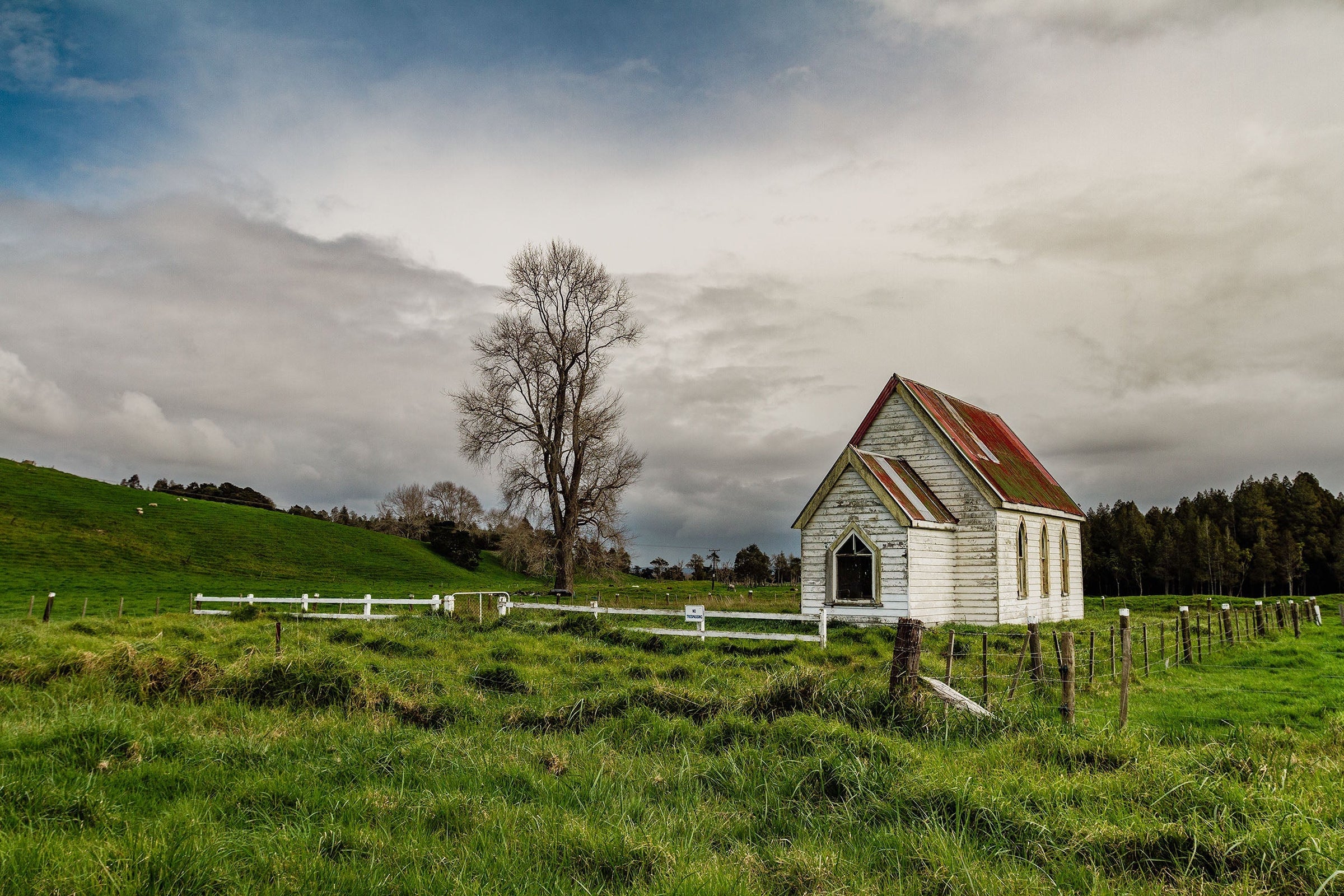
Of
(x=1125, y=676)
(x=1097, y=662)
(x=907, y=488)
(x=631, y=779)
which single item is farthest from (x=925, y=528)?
(x=631, y=779)

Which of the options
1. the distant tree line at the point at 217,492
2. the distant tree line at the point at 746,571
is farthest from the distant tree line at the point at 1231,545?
the distant tree line at the point at 217,492

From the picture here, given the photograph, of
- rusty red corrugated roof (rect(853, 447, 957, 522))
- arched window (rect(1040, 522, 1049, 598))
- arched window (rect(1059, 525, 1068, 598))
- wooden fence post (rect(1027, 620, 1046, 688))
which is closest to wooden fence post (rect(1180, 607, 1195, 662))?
rusty red corrugated roof (rect(853, 447, 957, 522))

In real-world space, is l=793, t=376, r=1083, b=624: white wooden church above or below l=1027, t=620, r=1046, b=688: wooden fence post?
above

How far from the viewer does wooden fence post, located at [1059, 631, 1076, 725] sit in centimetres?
913

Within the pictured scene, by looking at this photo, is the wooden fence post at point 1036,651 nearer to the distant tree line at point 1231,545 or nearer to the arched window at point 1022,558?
the arched window at point 1022,558

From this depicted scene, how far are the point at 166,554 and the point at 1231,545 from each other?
8669cm

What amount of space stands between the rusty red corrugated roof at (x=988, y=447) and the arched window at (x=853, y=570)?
4013 millimetres

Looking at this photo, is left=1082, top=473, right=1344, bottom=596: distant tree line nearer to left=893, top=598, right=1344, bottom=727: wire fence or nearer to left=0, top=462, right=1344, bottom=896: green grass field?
left=893, top=598, right=1344, bottom=727: wire fence

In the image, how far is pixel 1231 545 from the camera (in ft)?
238

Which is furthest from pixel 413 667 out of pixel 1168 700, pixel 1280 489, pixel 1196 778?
pixel 1280 489

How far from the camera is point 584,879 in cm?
484

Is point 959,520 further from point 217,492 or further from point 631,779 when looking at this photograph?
point 217,492

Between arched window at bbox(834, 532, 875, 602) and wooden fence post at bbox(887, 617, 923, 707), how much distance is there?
478 inches

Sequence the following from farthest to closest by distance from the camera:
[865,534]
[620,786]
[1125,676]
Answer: [865,534] → [1125,676] → [620,786]
